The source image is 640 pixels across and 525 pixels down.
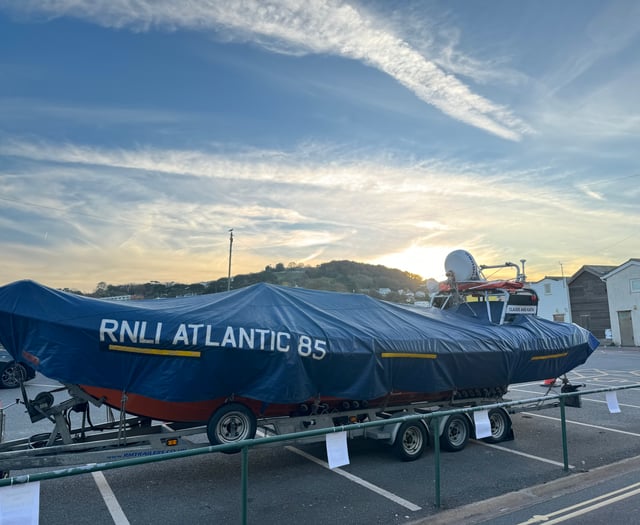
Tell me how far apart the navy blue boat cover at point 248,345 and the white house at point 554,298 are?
40989mm

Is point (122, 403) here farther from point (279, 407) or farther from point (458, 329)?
point (458, 329)

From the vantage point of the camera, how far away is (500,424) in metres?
9.62

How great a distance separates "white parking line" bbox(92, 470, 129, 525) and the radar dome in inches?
325

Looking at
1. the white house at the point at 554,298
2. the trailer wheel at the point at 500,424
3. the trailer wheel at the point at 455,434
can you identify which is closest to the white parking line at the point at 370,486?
the trailer wheel at the point at 455,434

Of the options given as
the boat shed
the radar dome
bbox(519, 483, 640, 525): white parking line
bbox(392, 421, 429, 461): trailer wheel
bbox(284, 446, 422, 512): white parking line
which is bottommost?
bbox(519, 483, 640, 525): white parking line

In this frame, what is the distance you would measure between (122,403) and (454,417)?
5.56 m

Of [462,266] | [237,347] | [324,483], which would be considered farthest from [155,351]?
[462,266]

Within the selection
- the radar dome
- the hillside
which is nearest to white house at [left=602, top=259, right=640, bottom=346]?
the hillside

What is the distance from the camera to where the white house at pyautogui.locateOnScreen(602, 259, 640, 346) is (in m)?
38.4

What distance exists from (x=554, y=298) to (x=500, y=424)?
42.3m

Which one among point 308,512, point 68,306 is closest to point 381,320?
point 308,512

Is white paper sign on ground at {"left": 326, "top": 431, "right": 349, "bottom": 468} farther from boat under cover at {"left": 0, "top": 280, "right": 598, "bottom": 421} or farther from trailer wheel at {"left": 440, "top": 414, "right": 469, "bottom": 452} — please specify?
trailer wheel at {"left": 440, "top": 414, "right": 469, "bottom": 452}

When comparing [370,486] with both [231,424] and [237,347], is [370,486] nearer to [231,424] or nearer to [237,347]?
[231,424]

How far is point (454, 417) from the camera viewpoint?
29.1ft
